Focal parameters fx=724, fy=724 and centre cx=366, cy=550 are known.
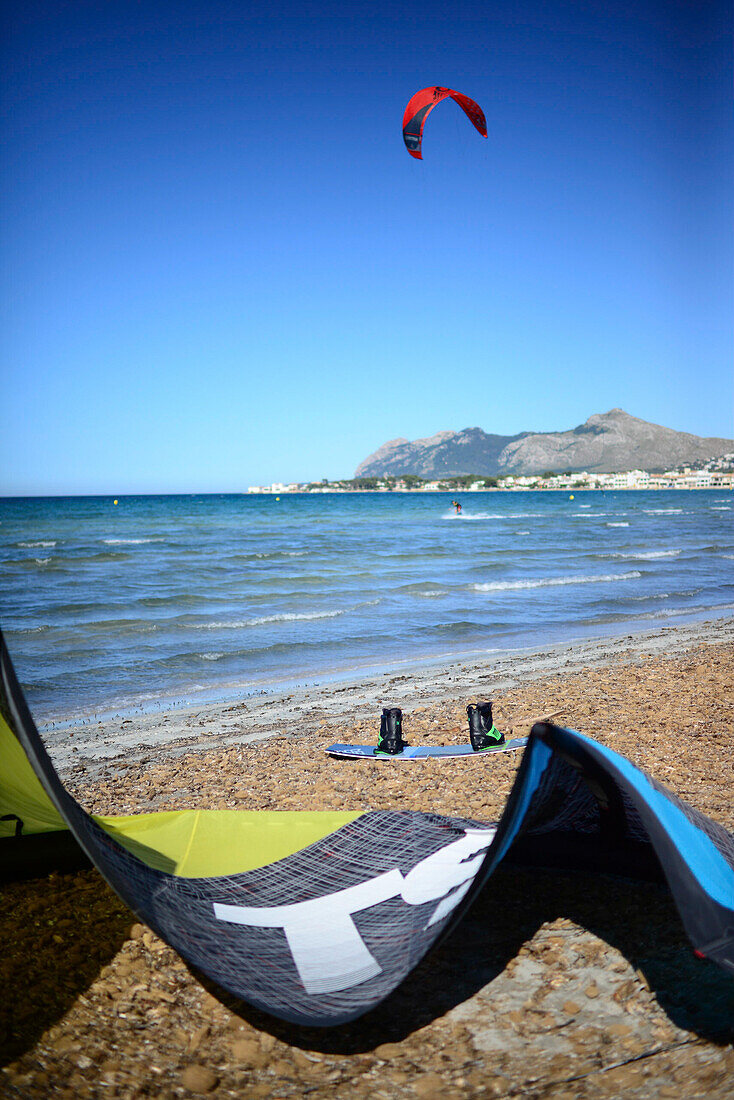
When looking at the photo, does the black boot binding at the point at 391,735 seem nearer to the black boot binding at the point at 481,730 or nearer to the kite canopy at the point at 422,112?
the black boot binding at the point at 481,730

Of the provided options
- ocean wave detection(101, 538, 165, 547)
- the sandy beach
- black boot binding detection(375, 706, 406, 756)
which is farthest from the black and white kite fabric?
ocean wave detection(101, 538, 165, 547)

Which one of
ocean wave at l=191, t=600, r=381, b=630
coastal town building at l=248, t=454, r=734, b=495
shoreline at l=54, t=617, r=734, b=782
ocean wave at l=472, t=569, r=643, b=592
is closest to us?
shoreline at l=54, t=617, r=734, b=782

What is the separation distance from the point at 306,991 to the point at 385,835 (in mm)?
1025

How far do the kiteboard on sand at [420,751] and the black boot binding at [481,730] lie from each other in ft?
A: 0.15

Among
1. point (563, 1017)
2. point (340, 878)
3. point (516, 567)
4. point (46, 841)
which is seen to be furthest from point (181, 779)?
point (516, 567)

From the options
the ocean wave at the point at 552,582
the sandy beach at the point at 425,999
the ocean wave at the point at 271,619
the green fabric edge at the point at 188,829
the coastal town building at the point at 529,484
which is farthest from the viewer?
the coastal town building at the point at 529,484

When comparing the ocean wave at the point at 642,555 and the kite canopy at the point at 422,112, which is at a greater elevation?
the kite canopy at the point at 422,112

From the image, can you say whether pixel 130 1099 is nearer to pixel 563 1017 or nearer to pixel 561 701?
pixel 563 1017

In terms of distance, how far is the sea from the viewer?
9.77 metres

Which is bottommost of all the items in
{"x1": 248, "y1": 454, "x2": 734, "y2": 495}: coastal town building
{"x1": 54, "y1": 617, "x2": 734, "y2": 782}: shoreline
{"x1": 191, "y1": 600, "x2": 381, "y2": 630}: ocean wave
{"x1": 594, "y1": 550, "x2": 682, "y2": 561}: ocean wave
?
{"x1": 54, "y1": 617, "x2": 734, "y2": 782}: shoreline

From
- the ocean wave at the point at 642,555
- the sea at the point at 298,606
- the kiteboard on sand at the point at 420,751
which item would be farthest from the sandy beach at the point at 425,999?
the ocean wave at the point at 642,555

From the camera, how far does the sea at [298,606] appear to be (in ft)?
32.0

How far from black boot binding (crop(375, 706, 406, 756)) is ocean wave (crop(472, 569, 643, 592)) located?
1180 cm

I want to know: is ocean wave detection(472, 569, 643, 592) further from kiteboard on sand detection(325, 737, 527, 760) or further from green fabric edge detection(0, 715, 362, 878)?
green fabric edge detection(0, 715, 362, 878)
